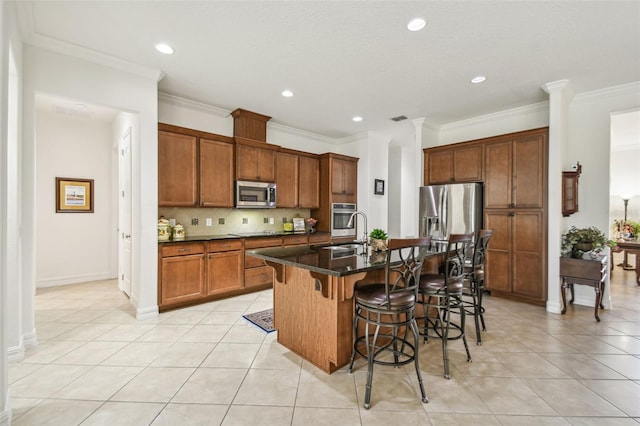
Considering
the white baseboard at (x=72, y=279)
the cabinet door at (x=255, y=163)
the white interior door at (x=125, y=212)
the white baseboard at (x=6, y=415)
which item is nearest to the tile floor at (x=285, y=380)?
the white baseboard at (x=6, y=415)

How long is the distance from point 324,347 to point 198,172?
3.02m

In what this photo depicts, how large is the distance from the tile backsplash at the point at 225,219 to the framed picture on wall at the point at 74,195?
6.64 feet

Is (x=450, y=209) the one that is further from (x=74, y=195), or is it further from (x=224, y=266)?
(x=74, y=195)

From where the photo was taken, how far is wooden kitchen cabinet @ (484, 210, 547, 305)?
152 inches

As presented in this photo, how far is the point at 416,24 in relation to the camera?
2494 mm

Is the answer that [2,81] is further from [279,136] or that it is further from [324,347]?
[279,136]

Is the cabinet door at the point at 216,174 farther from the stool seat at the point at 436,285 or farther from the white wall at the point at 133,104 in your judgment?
the stool seat at the point at 436,285

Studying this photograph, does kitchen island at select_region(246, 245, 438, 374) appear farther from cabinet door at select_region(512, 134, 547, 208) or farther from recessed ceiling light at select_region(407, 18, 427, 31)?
cabinet door at select_region(512, 134, 547, 208)

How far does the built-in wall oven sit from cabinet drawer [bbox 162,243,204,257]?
2555mm

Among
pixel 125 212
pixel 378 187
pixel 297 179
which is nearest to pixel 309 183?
pixel 297 179

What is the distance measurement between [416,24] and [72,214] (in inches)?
231

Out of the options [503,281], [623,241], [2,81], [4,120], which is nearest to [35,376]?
[4,120]

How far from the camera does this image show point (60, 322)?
320 cm

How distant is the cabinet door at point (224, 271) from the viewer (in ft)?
12.9
